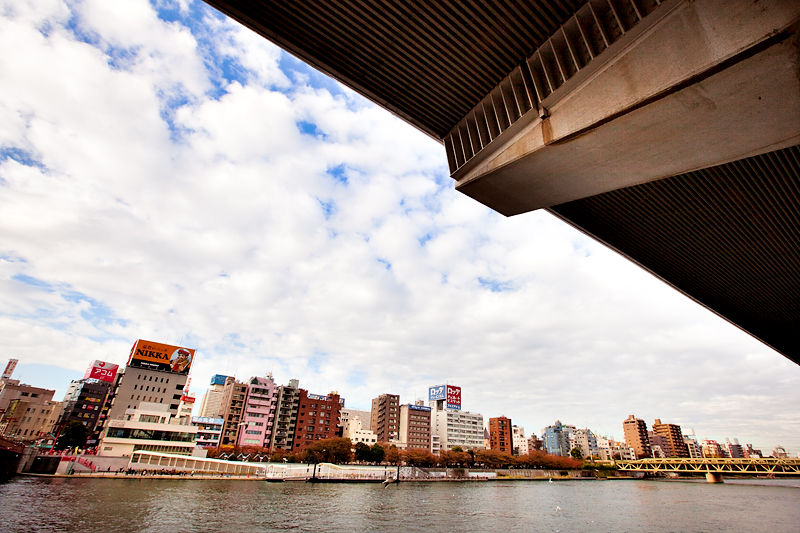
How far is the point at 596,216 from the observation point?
468 inches

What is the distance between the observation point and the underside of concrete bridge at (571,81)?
204 inches

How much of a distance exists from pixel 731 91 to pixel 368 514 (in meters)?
27.1

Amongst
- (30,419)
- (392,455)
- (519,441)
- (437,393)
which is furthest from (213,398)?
(519,441)

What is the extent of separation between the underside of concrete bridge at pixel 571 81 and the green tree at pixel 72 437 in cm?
6332

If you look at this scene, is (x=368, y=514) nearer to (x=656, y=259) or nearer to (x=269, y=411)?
(x=656, y=259)

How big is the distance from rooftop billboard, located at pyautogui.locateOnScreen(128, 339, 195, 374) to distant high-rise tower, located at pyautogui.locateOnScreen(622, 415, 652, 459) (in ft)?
455

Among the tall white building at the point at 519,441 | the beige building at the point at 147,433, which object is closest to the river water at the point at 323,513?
the beige building at the point at 147,433

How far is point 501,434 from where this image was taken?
101938 mm

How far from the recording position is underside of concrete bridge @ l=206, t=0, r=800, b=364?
5176mm

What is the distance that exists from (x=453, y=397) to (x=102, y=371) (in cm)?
7194

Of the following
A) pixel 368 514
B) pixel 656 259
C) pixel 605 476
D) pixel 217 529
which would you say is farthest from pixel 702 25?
pixel 605 476

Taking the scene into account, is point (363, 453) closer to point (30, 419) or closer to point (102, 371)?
point (102, 371)

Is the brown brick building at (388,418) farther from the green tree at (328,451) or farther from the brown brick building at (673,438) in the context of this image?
the brown brick building at (673,438)

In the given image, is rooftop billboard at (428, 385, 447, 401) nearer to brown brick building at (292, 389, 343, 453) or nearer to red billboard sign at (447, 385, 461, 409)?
red billboard sign at (447, 385, 461, 409)
